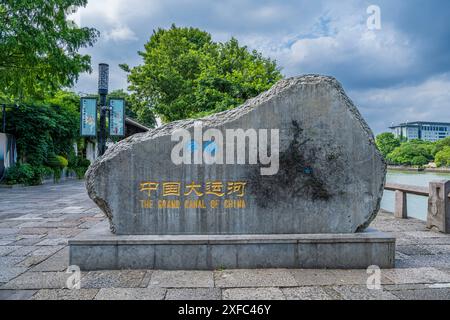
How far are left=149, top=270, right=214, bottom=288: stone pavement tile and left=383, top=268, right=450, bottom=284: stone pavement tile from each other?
6.79 feet

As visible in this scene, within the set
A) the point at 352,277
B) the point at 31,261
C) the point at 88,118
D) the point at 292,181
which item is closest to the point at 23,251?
the point at 31,261

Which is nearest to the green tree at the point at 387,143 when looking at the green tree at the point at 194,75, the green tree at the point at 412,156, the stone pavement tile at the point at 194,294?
the green tree at the point at 412,156

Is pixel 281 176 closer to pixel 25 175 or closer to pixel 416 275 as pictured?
Answer: pixel 416 275

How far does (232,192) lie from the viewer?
165 inches

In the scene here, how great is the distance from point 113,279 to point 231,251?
4.55 ft

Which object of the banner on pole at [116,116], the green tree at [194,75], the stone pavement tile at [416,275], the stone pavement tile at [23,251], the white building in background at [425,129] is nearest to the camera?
the stone pavement tile at [416,275]

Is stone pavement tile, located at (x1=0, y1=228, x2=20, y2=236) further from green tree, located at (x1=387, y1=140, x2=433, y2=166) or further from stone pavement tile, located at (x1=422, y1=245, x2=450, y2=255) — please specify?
green tree, located at (x1=387, y1=140, x2=433, y2=166)

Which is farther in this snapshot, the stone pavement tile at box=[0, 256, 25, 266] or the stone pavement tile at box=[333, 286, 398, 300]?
the stone pavement tile at box=[0, 256, 25, 266]

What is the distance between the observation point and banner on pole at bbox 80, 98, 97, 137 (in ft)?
35.4

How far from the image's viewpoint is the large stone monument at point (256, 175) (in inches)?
163

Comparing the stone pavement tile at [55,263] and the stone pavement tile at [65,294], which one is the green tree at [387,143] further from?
the stone pavement tile at [65,294]

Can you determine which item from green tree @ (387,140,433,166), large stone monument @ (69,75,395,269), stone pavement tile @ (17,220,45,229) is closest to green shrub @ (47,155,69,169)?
stone pavement tile @ (17,220,45,229)

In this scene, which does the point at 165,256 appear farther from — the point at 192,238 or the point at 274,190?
the point at 274,190

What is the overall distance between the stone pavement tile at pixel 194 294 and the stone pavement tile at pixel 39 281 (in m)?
1.21
